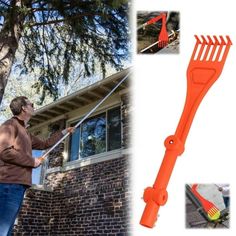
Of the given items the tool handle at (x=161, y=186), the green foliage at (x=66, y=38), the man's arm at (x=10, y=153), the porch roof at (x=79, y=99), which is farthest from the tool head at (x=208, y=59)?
the porch roof at (x=79, y=99)

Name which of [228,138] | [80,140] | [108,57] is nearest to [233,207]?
[228,138]

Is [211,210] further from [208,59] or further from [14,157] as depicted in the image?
[14,157]

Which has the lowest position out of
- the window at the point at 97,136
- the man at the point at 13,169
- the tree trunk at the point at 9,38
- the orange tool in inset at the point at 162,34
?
the man at the point at 13,169

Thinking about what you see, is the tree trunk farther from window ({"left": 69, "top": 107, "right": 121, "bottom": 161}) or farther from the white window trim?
window ({"left": 69, "top": 107, "right": 121, "bottom": 161})

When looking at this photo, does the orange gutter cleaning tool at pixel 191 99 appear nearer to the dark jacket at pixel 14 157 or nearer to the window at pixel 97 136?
the dark jacket at pixel 14 157

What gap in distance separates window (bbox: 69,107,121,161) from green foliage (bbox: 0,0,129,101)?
173cm

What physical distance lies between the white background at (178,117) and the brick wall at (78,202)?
564cm

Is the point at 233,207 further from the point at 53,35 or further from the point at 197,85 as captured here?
the point at 53,35

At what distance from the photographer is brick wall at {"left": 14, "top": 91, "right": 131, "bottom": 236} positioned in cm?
687

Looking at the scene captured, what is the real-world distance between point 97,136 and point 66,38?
9.27ft

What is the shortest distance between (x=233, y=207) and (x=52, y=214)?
7.95m

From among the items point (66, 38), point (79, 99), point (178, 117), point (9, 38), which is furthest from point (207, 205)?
point (79, 99)

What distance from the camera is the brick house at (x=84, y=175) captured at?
7.00m

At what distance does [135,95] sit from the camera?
866 mm
